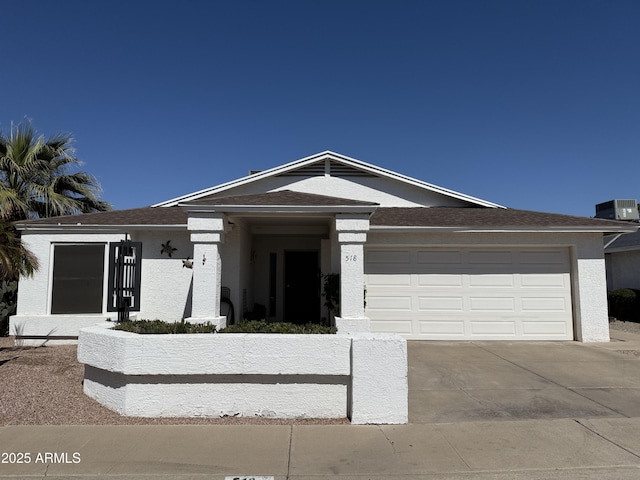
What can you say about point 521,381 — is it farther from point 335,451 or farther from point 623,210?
point 623,210

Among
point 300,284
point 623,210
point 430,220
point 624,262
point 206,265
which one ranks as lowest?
point 300,284

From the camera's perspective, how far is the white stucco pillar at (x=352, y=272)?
7.12 metres

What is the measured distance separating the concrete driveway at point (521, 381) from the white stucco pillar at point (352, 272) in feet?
4.65

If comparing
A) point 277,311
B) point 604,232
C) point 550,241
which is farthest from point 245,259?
point 604,232

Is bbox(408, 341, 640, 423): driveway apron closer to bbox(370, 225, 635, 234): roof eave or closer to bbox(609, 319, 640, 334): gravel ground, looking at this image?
bbox(370, 225, 635, 234): roof eave

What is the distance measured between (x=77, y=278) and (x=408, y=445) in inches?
362

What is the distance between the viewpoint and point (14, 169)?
13.1m

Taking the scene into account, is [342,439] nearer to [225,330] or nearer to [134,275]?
[225,330]

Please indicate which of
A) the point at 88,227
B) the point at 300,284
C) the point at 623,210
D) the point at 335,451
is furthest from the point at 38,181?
the point at 623,210

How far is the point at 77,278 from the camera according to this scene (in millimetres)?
10180

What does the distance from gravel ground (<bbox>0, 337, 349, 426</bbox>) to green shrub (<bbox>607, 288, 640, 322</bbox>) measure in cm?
1496

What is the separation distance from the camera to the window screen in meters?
10.1

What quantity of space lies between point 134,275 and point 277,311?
545 centimetres

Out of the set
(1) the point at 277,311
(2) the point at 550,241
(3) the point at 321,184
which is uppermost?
(3) the point at 321,184
